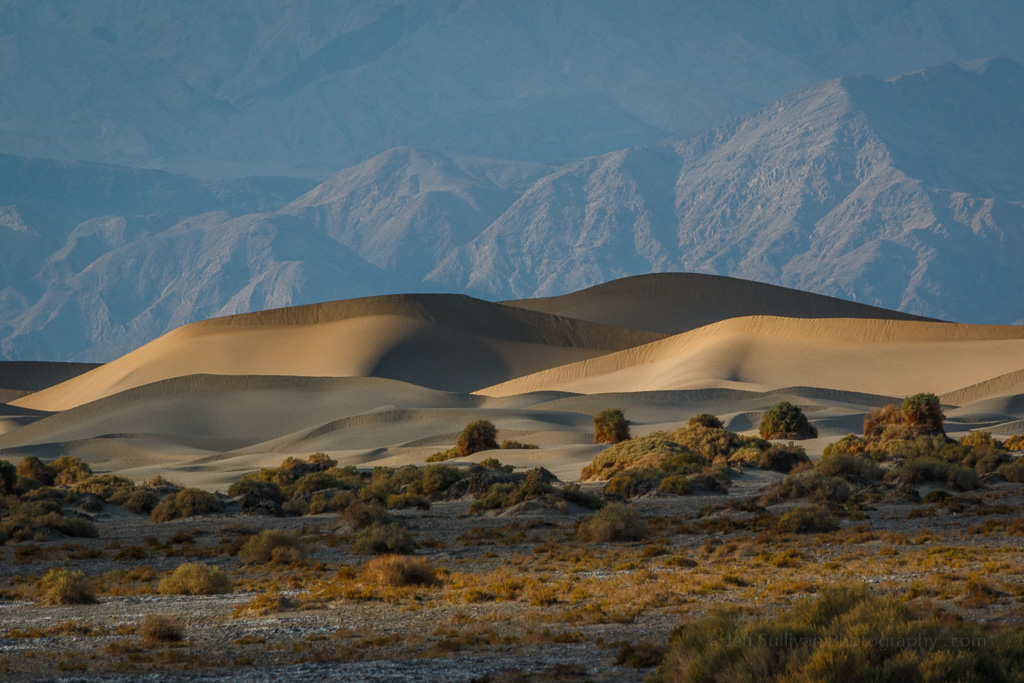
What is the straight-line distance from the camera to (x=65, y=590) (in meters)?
16.5

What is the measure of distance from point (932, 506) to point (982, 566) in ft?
31.0

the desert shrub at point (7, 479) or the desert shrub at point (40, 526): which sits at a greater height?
the desert shrub at point (7, 479)

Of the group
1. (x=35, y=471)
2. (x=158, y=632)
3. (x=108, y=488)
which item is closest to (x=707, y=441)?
(x=108, y=488)

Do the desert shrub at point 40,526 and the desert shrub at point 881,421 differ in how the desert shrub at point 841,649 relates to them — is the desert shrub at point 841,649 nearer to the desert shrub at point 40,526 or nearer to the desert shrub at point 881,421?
the desert shrub at point 40,526

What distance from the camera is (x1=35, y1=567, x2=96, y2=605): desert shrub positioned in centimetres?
1648

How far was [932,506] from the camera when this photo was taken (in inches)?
1013

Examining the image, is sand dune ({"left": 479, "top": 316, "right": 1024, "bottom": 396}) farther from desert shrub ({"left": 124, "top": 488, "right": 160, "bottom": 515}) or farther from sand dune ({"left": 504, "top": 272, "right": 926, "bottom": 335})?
desert shrub ({"left": 124, "top": 488, "right": 160, "bottom": 515})

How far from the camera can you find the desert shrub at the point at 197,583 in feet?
57.4

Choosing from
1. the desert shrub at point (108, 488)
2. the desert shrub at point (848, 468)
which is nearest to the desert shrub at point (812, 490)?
the desert shrub at point (848, 468)

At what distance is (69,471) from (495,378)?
233 ft

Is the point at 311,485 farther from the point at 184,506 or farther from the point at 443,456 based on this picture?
the point at 443,456

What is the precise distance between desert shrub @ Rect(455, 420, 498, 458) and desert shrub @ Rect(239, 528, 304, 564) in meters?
28.5

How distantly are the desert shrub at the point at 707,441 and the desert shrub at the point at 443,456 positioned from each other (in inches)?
364

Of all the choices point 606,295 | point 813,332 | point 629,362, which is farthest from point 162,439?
point 606,295
